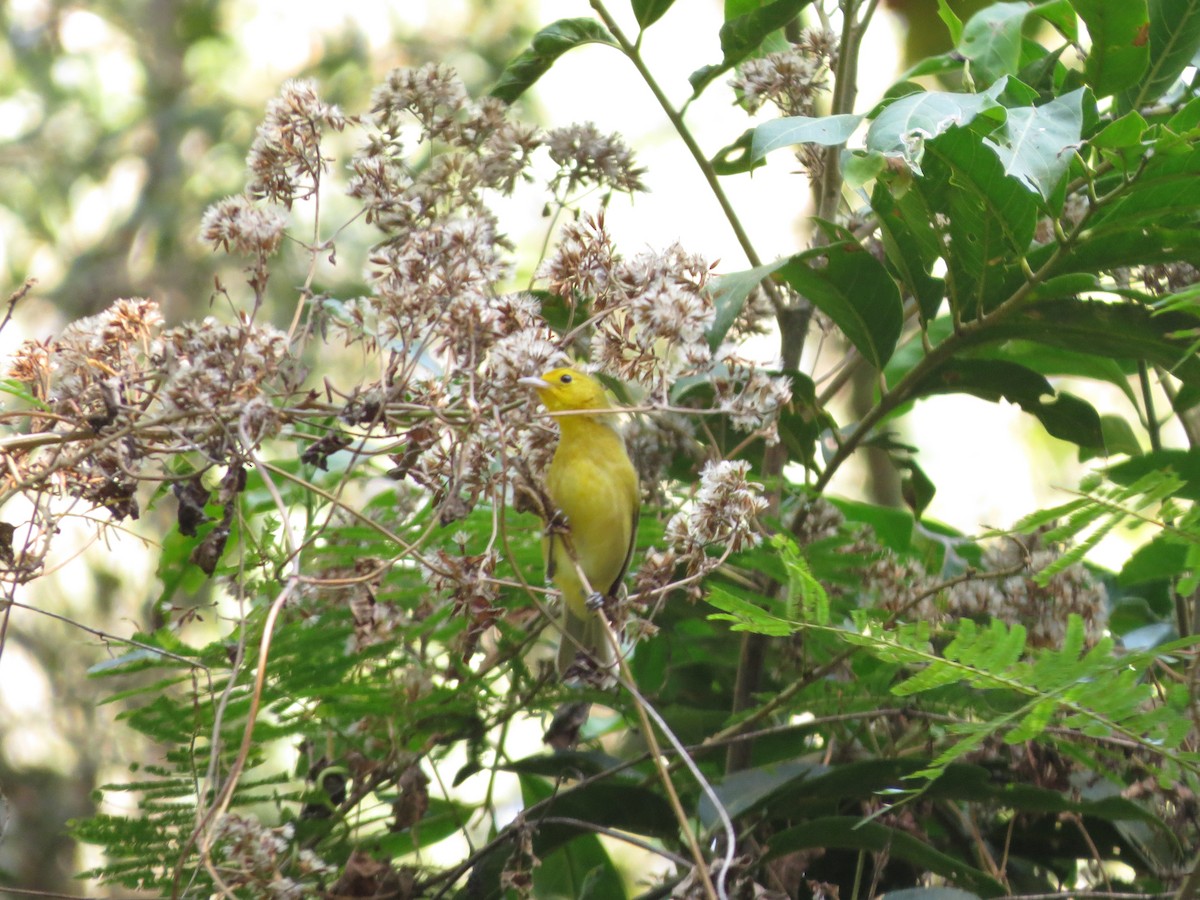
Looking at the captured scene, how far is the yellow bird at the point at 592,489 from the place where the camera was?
2578 millimetres

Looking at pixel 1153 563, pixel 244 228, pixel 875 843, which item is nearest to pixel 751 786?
pixel 875 843

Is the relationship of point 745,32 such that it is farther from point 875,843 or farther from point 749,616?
point 875,843

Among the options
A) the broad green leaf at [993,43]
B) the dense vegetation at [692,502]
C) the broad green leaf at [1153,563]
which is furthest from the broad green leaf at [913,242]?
the broad green leaf at [1153,563]

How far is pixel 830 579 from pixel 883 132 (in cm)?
98

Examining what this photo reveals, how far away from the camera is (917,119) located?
1596mm

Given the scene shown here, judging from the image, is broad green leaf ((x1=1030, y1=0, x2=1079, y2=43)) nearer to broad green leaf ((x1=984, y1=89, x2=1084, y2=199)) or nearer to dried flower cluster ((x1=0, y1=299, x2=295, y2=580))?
broad green leaf ((x1=984, y1=89, x2=1084, y2=199))

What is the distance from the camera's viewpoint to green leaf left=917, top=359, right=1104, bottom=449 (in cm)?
231

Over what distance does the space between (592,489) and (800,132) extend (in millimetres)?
1110

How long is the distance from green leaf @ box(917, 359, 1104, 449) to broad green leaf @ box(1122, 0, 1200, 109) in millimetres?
563

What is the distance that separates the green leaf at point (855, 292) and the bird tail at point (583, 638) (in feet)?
2.42

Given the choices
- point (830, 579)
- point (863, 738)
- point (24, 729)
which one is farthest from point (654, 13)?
point (24, 729)

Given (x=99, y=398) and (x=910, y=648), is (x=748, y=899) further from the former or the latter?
(x=99, y=398)

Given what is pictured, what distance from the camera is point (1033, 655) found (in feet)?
6.66

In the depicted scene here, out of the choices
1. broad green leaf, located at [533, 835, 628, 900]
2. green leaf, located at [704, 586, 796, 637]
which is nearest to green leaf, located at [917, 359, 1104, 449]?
green leaf, located at [704, 586, 796, 637]
